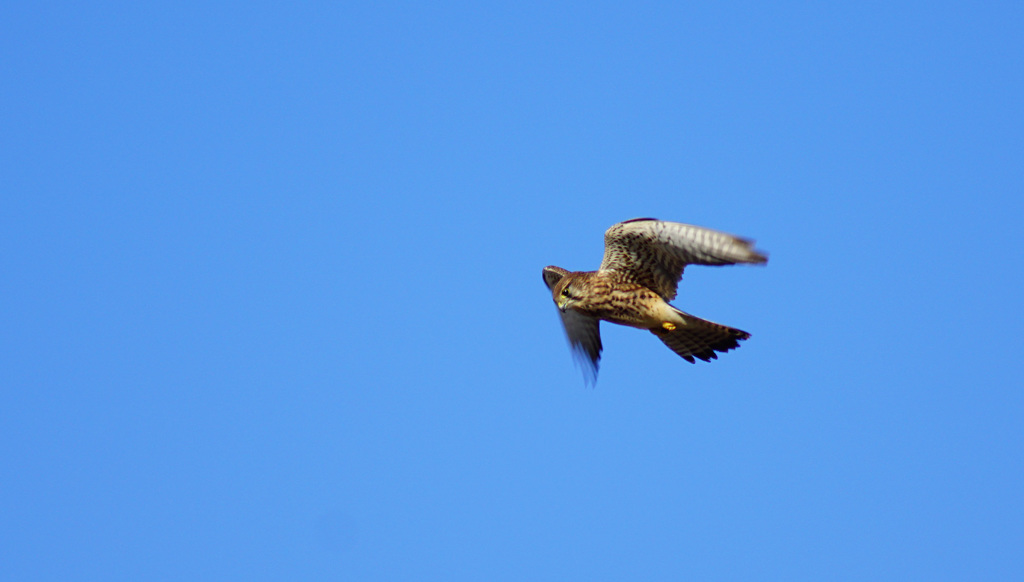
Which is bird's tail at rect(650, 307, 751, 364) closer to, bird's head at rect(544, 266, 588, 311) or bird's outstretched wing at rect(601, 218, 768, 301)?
bird's outstretched wing at rect(601, 218, 768, 301)

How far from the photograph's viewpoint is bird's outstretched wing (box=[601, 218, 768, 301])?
822cm

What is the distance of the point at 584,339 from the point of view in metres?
11.8

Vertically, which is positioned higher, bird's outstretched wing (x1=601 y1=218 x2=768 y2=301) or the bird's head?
the bird's head

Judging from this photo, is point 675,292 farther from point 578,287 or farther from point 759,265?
point 759,265

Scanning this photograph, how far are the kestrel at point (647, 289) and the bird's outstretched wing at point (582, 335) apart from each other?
3.79ft

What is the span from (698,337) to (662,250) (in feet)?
3.61

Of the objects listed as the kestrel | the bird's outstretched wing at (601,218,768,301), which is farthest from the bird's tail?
the bird's outstretched wing at (601,218,768,301)

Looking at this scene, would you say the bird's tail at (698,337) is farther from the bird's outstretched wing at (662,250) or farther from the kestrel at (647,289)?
the bird's outstretched wing at (662,250)

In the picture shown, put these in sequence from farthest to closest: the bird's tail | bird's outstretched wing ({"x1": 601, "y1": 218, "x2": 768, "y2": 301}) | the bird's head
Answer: the bird's head, the bird's tail, bird's outstretched wing ({"x1": 601, "y1": 218, "x2": 768, "y2": 301})

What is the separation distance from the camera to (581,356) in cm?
1182

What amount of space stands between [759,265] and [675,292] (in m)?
2.06

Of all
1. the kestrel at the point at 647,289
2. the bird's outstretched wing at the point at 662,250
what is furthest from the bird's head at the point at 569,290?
the bird's outstretched wing at the point at 662,250

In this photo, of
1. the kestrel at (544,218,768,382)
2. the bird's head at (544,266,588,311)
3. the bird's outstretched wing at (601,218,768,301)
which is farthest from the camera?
the bird's head at (544,266,588,311)

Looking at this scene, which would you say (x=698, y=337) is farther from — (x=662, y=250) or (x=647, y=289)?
(x=662, y=250)
